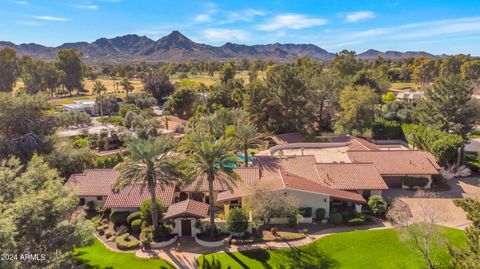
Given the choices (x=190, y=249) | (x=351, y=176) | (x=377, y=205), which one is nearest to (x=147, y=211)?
(x=190, y=249)

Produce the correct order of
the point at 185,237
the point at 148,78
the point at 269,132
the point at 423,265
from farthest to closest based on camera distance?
the point at 148,78
the point at 269,132
the point at 185,237
the point at 423,265

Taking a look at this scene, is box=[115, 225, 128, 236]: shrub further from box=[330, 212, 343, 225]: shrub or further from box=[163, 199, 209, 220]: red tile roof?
box=[330, 212, 343, 225]: shrub

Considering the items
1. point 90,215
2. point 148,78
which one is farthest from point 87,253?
point 148,78

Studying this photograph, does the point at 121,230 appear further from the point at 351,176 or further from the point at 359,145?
the point at 359,145

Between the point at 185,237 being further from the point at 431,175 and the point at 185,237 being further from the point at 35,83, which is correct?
the point at 35,83

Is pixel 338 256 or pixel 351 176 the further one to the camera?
pixel 351 176

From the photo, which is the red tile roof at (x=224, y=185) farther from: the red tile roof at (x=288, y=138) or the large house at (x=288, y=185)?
the red tile roof at (x=288, y=138)
